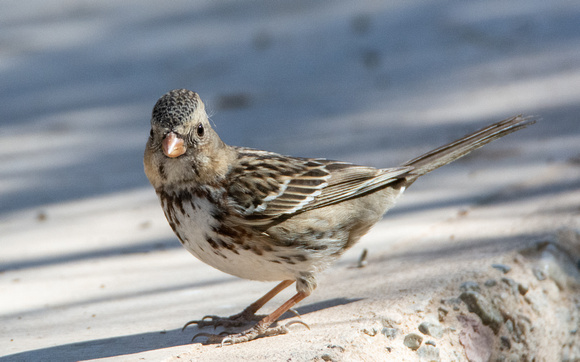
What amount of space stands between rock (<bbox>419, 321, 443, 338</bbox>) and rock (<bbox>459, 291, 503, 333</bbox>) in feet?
0.75

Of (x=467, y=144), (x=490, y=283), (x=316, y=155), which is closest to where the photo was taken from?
(x=490, y=283)

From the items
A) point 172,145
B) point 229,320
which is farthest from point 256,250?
point 172,145

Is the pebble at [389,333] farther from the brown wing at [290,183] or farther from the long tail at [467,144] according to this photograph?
the long tail at [467,144]

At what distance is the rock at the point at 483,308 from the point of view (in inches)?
148

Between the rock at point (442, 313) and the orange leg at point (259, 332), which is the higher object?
the rock at point (442, 313)

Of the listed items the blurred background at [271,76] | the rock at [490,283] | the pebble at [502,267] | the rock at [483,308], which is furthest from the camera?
the blurred background at [271,76]

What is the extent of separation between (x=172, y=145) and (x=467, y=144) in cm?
162

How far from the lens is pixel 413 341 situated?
3521 mm

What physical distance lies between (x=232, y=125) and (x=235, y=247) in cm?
395

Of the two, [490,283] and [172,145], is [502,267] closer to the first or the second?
[490,283]

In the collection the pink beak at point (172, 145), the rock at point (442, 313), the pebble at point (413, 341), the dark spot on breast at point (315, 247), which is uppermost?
the pink beak at point (172, 145)

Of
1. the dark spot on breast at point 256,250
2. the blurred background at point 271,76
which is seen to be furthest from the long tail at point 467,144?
the blurred background at point 271,76

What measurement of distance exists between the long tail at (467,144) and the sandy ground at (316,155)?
49cm

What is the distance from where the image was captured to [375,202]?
4180mm
